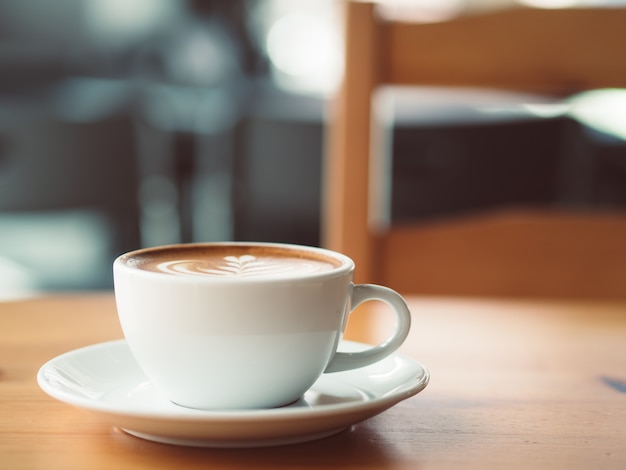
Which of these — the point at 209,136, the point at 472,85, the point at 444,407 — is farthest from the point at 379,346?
the point at 209,136

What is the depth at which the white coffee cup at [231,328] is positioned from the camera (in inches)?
14.4

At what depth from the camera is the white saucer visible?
328 mm

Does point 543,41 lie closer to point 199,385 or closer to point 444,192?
point 199,385

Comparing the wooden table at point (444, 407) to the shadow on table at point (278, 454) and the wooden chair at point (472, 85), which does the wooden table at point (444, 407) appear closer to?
the shadow on table at point (278, 454)

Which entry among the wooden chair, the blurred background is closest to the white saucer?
the wooden chair

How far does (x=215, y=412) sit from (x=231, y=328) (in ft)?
0.14

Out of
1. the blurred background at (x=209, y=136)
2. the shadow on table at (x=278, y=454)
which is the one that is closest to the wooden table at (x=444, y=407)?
the shadow on table at (x=278, y=454)

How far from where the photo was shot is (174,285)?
367 millimetres

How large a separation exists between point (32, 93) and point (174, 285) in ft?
8.68

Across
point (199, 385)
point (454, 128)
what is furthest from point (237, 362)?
point (454, 128)

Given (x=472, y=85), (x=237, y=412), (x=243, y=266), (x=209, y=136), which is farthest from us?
(x=209, y=136)

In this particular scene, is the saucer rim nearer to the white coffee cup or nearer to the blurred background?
the white coffee cup

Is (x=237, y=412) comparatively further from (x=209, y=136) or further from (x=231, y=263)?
(x=209, y=136)

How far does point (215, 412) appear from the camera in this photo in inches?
13.5
